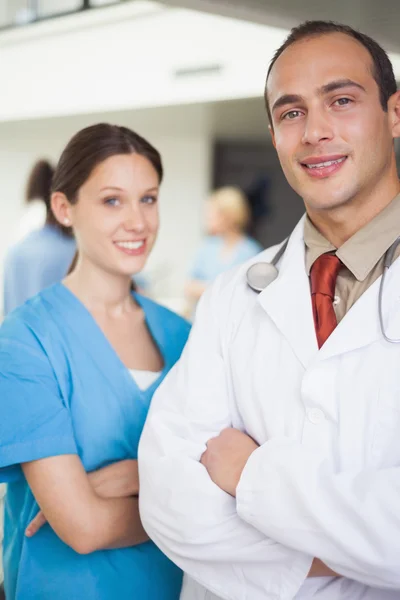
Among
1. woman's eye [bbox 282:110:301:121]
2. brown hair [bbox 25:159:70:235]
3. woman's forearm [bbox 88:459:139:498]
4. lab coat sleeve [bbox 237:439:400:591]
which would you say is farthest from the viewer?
brown hair [bbox 25:159:70:235]

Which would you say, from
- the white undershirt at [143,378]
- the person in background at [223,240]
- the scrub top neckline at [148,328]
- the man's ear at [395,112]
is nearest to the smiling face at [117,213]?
the scrub top neckline at [148,328]

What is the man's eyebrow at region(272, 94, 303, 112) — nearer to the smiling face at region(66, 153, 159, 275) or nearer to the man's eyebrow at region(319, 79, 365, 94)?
the man's eyebrow at region(319, 79, 365, 94)

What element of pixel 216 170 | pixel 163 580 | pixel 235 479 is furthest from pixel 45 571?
pixel 216 170

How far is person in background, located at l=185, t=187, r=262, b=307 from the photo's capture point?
3.57 m

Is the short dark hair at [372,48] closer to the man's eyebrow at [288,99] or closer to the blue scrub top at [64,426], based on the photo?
the man's eyebrow at [288,99]

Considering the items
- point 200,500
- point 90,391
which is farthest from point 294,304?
point 90,391

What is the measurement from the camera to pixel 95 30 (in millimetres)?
1662

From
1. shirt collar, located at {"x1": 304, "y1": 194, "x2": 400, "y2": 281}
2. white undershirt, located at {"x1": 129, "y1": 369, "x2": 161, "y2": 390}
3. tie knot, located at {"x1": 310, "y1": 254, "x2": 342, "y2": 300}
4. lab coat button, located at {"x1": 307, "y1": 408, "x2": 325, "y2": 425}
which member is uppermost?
shirt collar, located at {"x1": 304, "y1": 194, "x2": 400, "y2": 281}

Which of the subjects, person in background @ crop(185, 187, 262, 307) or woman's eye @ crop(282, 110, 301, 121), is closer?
woman's eye @ crop(282, 110, 301, 121)

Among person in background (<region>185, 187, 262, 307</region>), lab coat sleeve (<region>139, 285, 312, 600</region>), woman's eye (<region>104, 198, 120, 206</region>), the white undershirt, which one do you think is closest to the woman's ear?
woman's eye (<region>104, 198, 120, 206</region>)

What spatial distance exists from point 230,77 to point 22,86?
0.58m

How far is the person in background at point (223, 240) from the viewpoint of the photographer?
11.7 feet

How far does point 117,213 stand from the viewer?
1.41 m

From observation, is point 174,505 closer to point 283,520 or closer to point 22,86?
point 283,520
